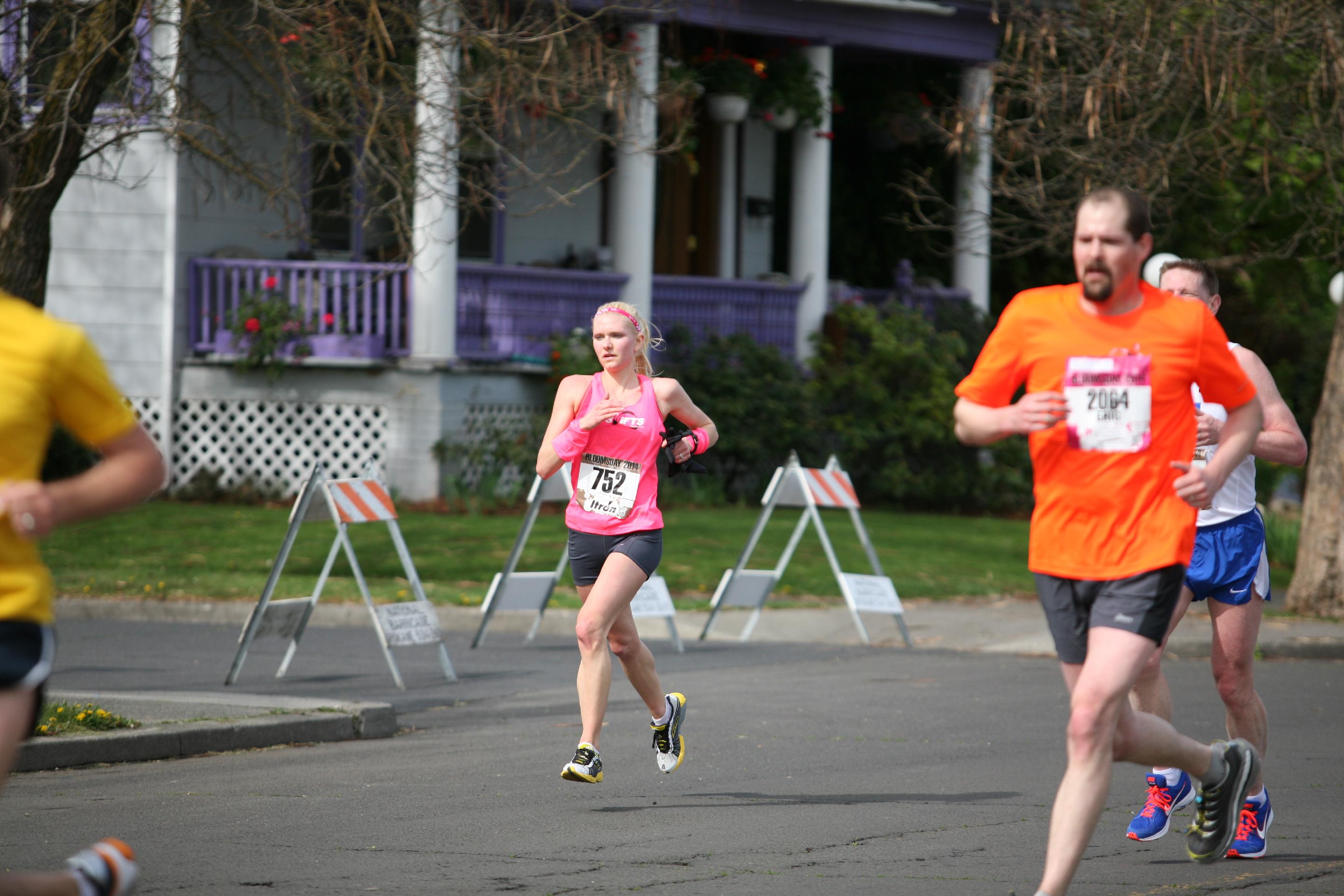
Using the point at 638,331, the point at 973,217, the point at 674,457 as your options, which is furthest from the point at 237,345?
the point at 674,457

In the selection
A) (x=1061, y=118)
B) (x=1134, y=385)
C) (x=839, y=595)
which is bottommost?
(x=839, y=595)

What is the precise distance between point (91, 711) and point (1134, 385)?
5.63m

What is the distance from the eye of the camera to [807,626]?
14.0 meters

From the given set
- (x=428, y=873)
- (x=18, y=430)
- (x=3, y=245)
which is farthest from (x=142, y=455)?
(x=3, y=245)

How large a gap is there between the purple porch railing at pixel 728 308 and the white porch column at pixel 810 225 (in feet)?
0.50

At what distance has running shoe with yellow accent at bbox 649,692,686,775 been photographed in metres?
7.50

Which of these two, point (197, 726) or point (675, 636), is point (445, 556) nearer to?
point (675, 636)

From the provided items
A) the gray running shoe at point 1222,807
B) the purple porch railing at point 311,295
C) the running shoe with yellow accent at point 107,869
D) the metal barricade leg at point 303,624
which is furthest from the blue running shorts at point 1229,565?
the purple porch railing at point 311,295

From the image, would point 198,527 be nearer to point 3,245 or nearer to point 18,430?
point 3,245

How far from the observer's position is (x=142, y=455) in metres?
3.62

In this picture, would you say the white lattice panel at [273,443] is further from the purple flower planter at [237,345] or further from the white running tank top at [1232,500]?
the white running tank top at [1232,500]

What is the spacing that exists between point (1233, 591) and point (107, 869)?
407 centimetres

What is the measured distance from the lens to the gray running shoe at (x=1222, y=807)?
5312 millimetres

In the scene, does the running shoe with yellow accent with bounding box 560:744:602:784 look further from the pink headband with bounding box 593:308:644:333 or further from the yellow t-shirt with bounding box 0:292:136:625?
the yellow t-shirt with bounding box 0:292:136:625
